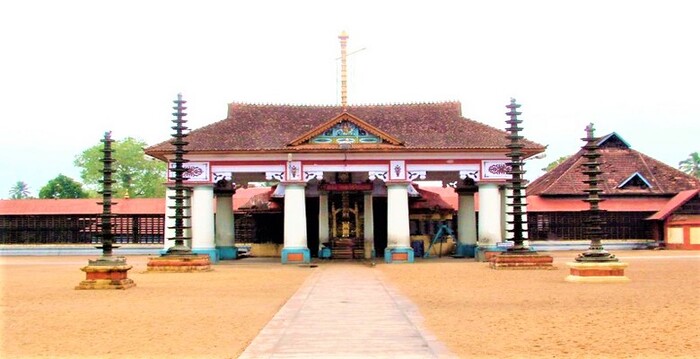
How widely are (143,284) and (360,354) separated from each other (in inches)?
492

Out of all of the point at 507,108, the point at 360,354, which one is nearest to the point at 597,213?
the point at 507,108

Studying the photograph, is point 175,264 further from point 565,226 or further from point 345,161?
point 565,226

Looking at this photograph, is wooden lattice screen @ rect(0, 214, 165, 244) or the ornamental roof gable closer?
the ornamental roof gable

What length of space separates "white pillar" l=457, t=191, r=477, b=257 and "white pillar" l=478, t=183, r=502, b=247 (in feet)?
13.6

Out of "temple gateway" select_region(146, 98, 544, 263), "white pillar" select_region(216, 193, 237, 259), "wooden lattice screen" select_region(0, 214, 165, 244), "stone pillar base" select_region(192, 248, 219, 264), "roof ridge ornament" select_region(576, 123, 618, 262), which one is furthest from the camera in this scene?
"wooden lattice screen" select_region(0, 214, 165, 244)

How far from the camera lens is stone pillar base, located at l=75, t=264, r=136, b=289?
59.9 feet

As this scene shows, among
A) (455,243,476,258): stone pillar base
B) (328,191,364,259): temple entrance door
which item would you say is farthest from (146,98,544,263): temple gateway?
(455,243,476,258): stone pillar base

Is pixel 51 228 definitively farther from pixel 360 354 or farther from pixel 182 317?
pixel 360 354

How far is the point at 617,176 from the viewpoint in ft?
160

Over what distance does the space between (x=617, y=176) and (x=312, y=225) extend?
2043 cm

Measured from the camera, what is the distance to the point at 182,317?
1257cm

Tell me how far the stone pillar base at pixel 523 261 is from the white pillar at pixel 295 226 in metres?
9.43

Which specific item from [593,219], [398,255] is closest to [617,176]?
[398,255]

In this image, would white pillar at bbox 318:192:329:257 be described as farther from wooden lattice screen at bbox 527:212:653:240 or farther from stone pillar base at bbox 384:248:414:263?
wooden lattice screen at bbox 527:212:653:240
